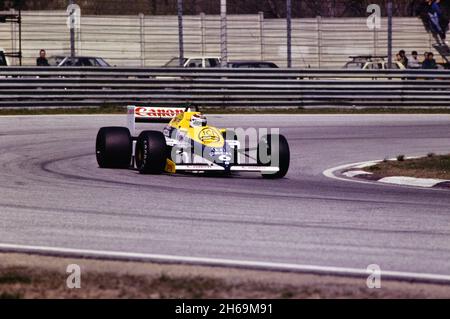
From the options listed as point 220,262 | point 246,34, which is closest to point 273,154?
point 220,262

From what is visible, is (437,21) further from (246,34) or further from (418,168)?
(418,168)

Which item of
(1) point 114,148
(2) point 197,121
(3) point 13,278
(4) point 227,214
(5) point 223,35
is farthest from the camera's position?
(5) point 223,35

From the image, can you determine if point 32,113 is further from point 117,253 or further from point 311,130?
point 117,253

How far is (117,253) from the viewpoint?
717cm

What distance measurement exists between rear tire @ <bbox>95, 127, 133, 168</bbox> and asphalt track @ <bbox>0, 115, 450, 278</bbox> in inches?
8.8

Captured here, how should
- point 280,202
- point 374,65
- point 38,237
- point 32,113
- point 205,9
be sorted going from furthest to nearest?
point 205,9
point 374,65
point 32,113
point 280,202
point 38,237

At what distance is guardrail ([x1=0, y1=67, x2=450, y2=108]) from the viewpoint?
22297 millimetres

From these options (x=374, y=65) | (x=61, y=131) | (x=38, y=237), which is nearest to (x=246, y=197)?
(x=38, y=237)

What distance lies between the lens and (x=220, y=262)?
22.6 ft

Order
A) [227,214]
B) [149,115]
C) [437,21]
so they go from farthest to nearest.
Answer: [437,21] < [149,115] < [227,214]

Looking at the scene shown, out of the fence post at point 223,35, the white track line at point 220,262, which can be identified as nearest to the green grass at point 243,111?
the fence post at point 223,35

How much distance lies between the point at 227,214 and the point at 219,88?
47.4 feet

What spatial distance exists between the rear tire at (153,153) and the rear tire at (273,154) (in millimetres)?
1127
